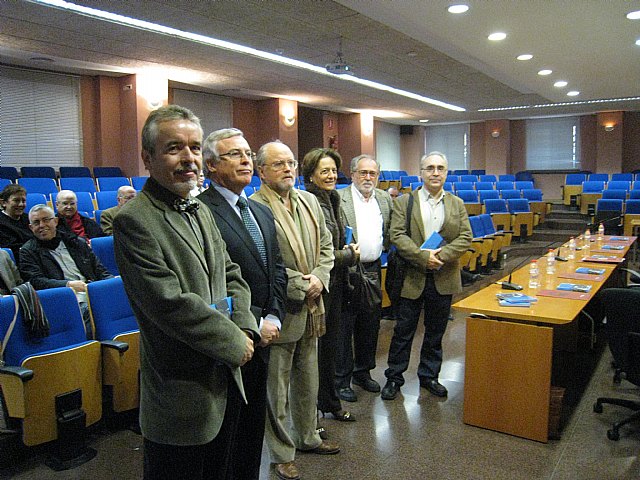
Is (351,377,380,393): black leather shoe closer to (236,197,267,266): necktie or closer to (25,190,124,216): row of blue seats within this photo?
(236,197,267,266): necktie

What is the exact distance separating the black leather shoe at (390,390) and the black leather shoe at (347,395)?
0.60 feet

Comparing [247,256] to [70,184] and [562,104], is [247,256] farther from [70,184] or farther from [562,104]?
[562,104]

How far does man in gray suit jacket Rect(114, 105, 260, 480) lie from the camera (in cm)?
135

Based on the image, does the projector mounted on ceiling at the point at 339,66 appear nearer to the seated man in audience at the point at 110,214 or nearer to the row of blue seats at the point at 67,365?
the seated man in audience at the point at 110,214

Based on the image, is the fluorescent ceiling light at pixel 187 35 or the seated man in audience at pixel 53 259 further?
the fluorescent ceiling light at pixel 187 35

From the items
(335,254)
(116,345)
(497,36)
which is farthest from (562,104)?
Result: (116,345)

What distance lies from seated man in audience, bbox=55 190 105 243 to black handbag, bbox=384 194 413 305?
2.58 m

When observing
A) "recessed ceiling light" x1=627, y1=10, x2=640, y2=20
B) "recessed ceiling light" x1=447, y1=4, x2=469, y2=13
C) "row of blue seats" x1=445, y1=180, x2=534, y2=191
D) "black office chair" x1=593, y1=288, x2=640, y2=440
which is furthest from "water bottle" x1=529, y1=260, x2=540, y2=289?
"row of blue seats" x1=445, y1=180, x2=534, y2=191

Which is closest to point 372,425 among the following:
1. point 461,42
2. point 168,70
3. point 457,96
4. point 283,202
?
point 283,202

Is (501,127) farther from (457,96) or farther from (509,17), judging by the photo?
(509,17)

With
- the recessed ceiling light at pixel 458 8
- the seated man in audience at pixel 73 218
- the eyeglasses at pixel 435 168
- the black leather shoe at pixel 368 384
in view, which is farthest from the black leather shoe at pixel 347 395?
the recessed ceiling light at pixel 458 8

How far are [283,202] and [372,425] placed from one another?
1393 mm

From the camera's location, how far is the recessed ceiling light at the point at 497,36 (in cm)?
698

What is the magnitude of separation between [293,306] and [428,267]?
121 centimetres
